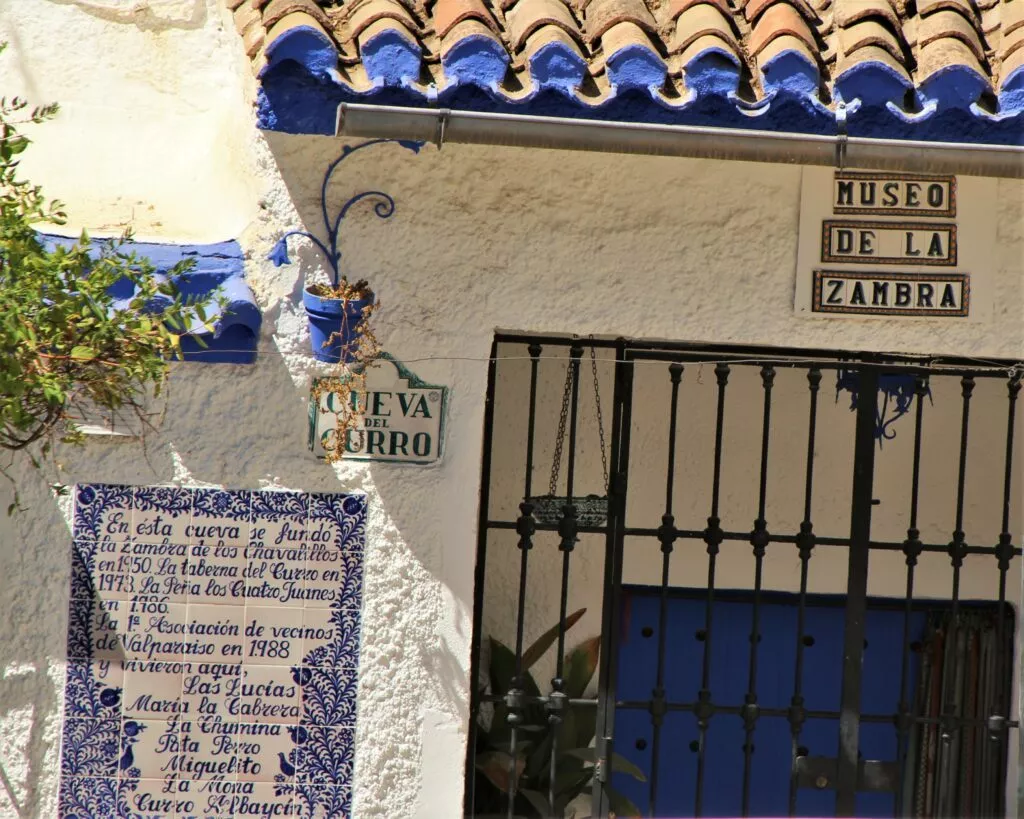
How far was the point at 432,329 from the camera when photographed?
4.13 metres

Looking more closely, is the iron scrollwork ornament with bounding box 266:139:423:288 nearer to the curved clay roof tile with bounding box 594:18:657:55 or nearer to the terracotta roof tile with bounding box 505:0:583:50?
the terracotta roof tile with bounding box 505:0:583:50

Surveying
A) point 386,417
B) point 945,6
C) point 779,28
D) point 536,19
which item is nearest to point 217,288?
point 386,417

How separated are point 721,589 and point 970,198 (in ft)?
6.70

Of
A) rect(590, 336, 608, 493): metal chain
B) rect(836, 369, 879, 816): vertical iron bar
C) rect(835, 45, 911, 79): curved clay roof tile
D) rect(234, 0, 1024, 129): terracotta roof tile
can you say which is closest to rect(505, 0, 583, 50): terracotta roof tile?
rect(234, 0, 1024, 129): terracotta roof tile

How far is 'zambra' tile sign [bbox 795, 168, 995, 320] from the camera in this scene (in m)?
4.19

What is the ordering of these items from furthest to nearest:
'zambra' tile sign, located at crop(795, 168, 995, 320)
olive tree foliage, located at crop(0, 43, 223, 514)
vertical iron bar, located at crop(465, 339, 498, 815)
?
vertical iron bar, located at crop(465, 339, 498, 815) → 'zambra' tile sign, located at crop(795, 168, 995, 320) → olive tree foliage, located at crop(0, 43, 223, 514)

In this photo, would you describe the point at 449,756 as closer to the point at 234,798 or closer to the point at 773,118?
the point at 234,798

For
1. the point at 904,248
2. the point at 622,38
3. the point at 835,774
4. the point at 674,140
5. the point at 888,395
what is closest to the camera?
the point at 674,140

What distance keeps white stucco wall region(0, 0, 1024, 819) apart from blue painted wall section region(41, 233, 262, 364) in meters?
0.05

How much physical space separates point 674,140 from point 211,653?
2000mm

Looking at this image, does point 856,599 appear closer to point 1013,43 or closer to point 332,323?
point 1013,43

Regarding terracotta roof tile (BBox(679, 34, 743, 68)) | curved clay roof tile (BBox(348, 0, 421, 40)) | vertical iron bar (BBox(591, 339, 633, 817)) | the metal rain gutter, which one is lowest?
vertical iron bar (BBox(591, 339, 633, 817))

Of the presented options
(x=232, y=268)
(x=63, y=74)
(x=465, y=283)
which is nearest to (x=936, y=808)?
(x=465, y=283)

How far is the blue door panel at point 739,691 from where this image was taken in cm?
549
